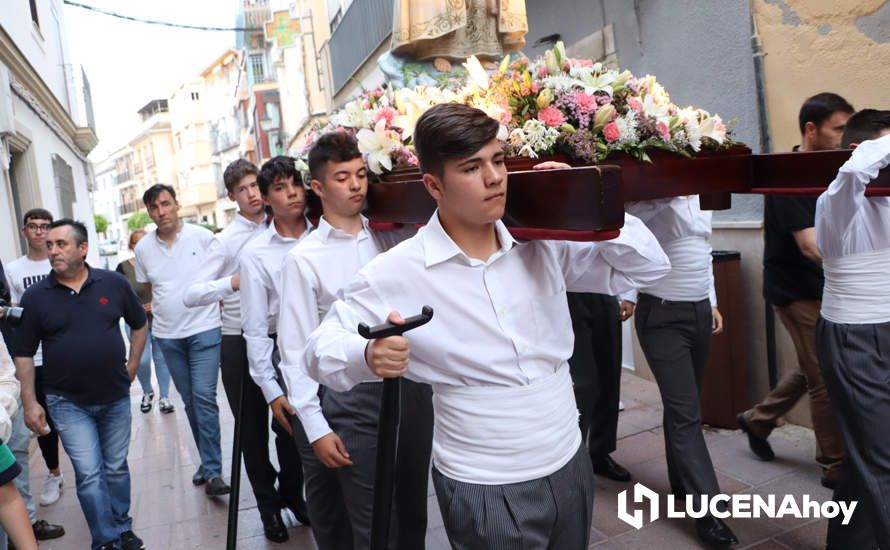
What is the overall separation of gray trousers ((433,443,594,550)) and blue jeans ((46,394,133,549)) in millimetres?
2851

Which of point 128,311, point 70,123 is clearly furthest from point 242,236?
point 70,123

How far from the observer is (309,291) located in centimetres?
304

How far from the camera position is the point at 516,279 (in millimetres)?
2176

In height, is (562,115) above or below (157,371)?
above

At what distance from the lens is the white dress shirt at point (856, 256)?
2949 mm

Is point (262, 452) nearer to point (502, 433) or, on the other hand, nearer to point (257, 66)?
point (502, 433)

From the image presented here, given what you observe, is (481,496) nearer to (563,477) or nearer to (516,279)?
(563,477)

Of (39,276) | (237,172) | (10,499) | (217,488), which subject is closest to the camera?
(10,499)

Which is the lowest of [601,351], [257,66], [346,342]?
[601,351]

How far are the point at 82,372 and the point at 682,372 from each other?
130 inches

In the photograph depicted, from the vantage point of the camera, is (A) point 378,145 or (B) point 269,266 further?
(B) point 269,266

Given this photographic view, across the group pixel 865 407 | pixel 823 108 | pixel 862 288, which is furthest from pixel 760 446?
pixel 823 108

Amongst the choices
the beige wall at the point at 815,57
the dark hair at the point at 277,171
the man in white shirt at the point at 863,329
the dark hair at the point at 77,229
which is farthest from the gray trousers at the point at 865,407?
the dark hair at the point at 77,229
